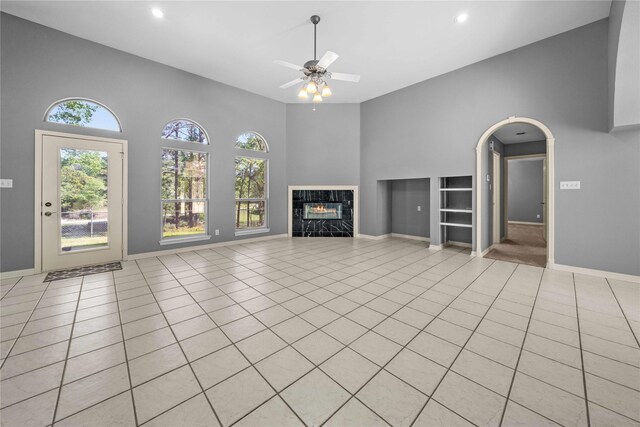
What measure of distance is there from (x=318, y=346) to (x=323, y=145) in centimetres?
575

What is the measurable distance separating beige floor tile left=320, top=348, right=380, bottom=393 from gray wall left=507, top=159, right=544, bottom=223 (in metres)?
10.3

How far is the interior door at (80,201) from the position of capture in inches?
151

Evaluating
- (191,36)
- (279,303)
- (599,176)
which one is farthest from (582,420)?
(191,36)

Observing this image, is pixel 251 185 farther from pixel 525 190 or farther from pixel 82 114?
pixel 525 190

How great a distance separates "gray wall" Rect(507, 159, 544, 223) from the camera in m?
9.58

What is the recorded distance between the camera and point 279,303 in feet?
9.02

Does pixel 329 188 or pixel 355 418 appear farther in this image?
pixel 329 188

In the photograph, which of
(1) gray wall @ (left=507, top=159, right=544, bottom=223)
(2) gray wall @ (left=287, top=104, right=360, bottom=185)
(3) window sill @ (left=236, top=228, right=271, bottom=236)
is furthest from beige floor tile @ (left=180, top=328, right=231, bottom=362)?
(1) gray wall @ (left=507, top=159, right=544, bottom=223)

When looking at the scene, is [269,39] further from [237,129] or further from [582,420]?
[582,420]

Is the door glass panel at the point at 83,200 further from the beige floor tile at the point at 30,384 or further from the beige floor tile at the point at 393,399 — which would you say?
the beige floor tile at the point at 393,399

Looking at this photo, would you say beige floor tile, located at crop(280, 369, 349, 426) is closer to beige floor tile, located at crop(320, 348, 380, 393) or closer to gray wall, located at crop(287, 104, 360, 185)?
beige floor tile, located at crop(320, 348, 380, 393)

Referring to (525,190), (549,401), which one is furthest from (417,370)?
(525,190)

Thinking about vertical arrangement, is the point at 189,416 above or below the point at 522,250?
below

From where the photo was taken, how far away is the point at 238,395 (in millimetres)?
1496
